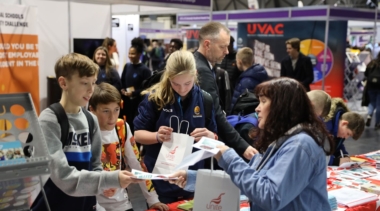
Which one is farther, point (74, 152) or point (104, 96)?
point (104, 96)

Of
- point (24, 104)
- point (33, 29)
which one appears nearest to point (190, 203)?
point (24, 104)

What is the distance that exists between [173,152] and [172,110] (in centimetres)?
26

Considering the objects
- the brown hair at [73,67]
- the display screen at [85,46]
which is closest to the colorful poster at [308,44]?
the display screen at [85,46]

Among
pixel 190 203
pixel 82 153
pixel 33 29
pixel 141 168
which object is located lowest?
pixel 190 203

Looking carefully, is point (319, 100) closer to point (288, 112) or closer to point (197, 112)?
point (197, 112)

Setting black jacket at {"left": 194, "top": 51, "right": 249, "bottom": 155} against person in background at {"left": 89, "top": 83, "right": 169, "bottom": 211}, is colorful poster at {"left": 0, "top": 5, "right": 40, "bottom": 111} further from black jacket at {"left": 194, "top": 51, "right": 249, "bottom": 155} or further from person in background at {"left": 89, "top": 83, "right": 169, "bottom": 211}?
person in background at {"left": 89, "top": 83, "right": 169, "bottom": 211}

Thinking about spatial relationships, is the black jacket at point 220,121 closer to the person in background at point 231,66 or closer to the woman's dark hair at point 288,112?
the woman's dark hair at point 288,112

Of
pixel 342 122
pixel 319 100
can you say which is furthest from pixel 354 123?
pixel 319 100

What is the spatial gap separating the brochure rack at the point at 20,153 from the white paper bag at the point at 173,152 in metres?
0.86

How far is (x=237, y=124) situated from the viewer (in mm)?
2943

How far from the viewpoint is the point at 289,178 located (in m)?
1.49

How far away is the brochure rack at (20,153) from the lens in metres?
1.22

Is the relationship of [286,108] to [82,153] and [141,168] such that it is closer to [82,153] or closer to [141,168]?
[82,153]

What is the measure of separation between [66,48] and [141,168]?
12.5 feet
